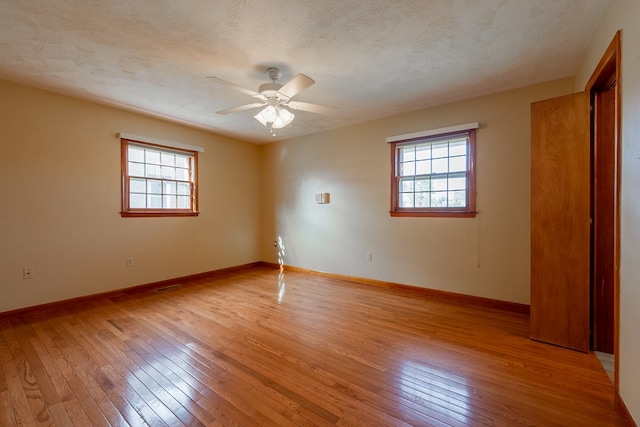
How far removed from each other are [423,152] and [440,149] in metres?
0.23

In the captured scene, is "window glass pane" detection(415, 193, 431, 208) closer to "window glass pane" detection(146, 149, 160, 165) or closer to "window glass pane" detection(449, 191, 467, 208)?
"window glass pane" detection(449, 191, 467, 208)

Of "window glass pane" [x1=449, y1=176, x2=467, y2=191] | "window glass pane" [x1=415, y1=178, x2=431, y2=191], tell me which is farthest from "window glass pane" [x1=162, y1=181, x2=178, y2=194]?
"window glass pane" [x1=449, y1=176, x2=467, y2=191]

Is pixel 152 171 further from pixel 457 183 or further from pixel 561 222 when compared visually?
pixel 561 222

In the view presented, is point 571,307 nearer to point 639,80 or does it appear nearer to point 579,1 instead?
point 639,80

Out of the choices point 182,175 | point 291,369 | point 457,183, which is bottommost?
point 291,369

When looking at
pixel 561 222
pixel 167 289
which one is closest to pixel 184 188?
pixel 167 289

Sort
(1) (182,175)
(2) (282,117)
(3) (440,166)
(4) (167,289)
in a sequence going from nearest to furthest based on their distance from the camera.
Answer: (2) (282,117) < (3) (440,166) < (4) (167,289) < (1) (182,175)

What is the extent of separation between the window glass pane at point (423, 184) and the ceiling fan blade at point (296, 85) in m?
2.27

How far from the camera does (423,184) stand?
3881mm

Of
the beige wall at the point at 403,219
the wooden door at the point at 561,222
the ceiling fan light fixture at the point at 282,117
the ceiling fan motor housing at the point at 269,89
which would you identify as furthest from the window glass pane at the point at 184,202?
the wooden door at the point at 561,222

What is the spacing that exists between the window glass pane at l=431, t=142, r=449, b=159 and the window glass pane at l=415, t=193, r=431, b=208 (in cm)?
55

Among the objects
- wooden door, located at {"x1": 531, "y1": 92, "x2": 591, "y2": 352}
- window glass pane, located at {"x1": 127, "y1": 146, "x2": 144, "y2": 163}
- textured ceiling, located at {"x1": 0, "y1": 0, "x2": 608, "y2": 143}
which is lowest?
wooden door, located at {"x1": 531, "y1": 92, "x2": 591, "y2": 352}

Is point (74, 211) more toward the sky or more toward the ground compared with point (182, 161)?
more toward the ground

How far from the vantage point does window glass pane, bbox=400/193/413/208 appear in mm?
3990
